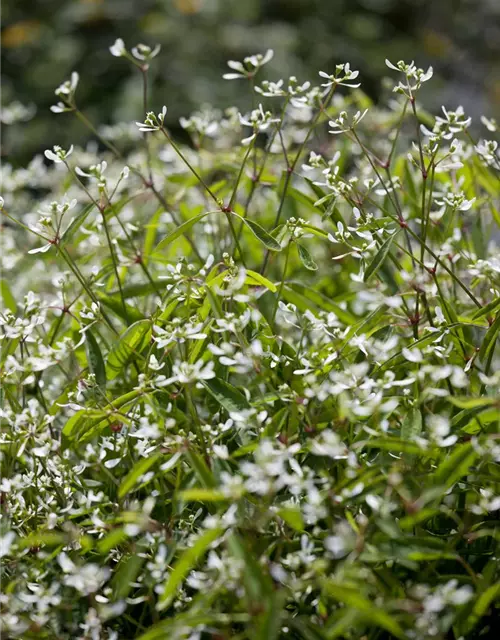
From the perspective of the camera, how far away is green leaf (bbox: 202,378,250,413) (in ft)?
2.56

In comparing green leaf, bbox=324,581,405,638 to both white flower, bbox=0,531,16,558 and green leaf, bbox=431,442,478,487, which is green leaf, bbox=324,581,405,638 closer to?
green leaf, bbox=431,442,478,487

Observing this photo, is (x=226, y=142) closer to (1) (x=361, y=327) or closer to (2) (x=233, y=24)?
(1) (x=361, y=327)

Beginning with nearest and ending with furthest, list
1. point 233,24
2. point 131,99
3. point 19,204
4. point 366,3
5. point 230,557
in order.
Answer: point 230,557 < point 19,204 < point 131,99 < point 233,24 < point 366,3

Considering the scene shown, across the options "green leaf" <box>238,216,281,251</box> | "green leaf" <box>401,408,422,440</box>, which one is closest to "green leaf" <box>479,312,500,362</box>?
"green leaf" <box>401,408,422,440</box>

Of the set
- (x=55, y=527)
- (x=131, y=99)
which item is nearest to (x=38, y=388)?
(x=55, y=527)

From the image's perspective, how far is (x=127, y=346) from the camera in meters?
0.88

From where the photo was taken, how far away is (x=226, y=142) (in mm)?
1533

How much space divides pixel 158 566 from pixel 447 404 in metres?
0.38

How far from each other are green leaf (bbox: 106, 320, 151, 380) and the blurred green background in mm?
2056

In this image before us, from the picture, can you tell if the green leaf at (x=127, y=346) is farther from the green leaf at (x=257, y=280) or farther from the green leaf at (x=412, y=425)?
the green leaf at (x=412, y=425)

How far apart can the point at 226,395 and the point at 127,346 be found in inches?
5.9

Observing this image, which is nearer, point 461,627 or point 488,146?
point 461,627

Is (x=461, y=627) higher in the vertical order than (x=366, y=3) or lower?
higher

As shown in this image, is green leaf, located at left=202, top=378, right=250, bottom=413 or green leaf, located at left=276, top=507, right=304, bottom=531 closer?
green leaf, located at left=276, top=507, right=304, bottom=531
